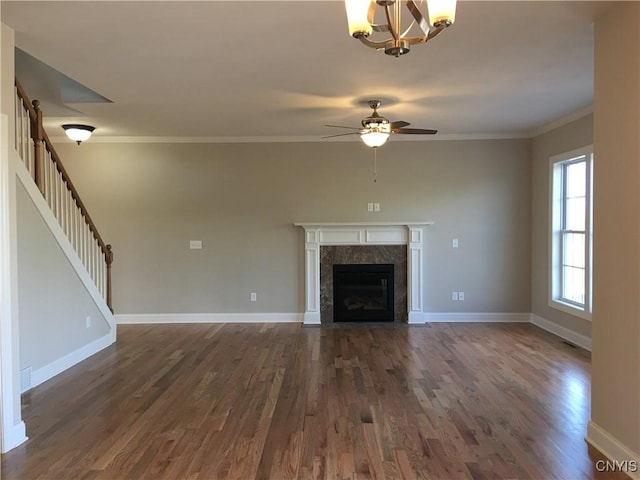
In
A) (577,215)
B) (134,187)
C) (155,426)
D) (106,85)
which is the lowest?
(155,426)

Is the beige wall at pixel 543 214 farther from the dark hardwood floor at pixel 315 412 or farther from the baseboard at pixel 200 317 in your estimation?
the baseboard at pixel 200 317

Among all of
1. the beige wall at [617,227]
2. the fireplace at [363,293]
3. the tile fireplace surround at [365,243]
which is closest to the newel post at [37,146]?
the tile fireplace surround at [365,243]

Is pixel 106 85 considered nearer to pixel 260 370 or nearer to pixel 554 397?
pixel 260 370

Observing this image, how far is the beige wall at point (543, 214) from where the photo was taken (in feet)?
17.4

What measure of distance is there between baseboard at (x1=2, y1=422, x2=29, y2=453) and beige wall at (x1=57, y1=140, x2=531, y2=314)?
365cm

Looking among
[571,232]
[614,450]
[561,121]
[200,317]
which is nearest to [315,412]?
[614,450]

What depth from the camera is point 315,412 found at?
3270mm

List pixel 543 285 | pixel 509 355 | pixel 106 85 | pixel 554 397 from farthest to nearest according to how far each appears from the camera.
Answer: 1. pixel 543 285
2. pixel 509 355
3. pixel 106 85
4. pixel 554 397

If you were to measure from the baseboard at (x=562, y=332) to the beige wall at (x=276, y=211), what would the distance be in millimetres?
297

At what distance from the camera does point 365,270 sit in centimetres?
646

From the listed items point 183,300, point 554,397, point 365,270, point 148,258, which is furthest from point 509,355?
point 148,258

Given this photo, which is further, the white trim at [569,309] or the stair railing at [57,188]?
the white trim at [569,309]

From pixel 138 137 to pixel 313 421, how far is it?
4992mm

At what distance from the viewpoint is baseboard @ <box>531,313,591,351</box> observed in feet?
16.3
